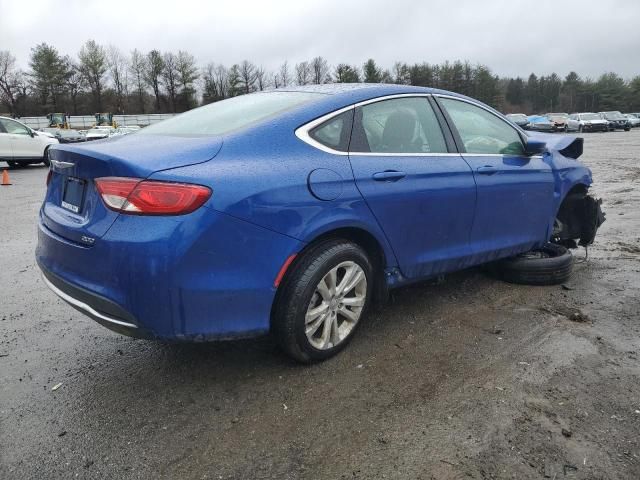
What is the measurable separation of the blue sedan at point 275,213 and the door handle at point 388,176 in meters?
0.01

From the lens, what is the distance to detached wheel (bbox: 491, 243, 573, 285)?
4398 millimetres

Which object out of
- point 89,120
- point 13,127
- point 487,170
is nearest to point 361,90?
point 487,170

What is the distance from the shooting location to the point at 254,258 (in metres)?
2.58

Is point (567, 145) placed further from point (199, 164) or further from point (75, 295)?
point (75, 295)

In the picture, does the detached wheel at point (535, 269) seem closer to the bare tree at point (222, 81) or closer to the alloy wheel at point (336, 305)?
the alloy wheel at point (336, 305)

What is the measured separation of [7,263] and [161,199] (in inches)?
161

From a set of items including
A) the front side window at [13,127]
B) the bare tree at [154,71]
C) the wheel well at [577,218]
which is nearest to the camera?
the wheel well at [577,218]

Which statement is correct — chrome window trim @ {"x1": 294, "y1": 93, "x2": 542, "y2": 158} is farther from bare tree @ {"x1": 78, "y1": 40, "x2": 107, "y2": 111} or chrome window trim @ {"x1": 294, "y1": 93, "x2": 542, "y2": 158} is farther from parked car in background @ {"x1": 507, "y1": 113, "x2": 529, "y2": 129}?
bare tree @ {"x1": 78, "y1": 40, "x2": 107, "y2": 111}

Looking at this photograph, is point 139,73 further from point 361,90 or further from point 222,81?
point 361,90

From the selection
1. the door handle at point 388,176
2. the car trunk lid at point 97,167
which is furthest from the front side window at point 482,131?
the car trunk lid at point 97,167

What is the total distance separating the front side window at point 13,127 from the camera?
17531 mm

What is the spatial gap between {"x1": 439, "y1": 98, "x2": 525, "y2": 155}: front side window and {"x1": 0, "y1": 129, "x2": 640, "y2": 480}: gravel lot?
4.00ft

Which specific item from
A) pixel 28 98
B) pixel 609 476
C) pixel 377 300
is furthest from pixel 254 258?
pixel 28 98

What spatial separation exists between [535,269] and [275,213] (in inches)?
108
